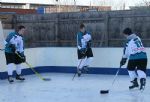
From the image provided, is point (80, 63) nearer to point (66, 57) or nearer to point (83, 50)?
point (83, 50)

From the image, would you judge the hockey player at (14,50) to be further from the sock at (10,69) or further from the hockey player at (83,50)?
the hockey player at (83,50)

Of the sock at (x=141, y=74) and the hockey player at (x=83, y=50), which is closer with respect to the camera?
the sock at (x=141, y=74)

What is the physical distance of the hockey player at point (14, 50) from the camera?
880 centimetres

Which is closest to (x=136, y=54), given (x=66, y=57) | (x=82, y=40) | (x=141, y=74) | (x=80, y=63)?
(x=141, y=74)

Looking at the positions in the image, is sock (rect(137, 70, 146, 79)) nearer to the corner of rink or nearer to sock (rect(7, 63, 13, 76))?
the corner of rink

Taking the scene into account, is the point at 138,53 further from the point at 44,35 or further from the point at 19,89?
the point at 44,35

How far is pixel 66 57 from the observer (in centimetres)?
1067

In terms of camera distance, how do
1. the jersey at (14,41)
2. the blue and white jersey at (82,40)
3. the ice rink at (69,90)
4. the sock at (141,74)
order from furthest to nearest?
the blue and white jersey at (82,40)
the jersey at (14,41)
the sock at (141,74)
the ice rink at (69,90)

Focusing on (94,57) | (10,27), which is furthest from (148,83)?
(10,27)

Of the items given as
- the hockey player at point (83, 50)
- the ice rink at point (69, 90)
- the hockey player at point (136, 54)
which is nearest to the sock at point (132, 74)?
the hockey player at point (136, 54)

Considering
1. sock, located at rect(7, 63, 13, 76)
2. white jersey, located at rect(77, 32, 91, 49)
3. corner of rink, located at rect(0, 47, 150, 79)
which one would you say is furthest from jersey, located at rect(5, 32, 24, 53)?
white jersey, located at rect(77, 32, 91, 49)

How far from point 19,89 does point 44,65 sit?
2944 millimetres

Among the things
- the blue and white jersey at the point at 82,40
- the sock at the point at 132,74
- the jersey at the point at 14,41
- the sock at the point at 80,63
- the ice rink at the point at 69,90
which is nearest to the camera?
the ice rink at the point at 69,90

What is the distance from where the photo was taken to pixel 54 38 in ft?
49.0
